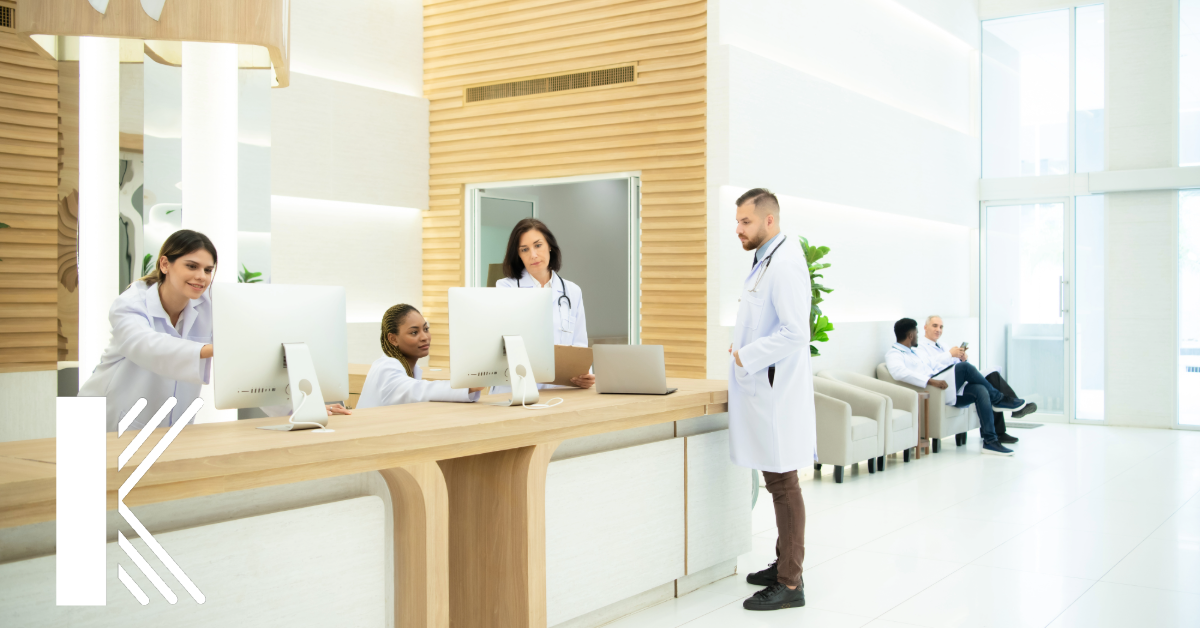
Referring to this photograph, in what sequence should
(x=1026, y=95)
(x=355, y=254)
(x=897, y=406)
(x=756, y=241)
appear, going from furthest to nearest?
(x=1026, y=95) → (x=897, y=406) → (x=355, y=254) → (x=756, y=241)

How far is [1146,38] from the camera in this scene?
35.4ft

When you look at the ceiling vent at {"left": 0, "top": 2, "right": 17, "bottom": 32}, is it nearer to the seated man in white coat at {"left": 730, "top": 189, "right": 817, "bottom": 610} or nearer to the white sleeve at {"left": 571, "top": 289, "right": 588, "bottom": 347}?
the white sleeve at {"left": 571, "top": 289, "right": 588, "bottom": 347}

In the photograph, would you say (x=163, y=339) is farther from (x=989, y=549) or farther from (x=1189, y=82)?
(x=1189, y=82)

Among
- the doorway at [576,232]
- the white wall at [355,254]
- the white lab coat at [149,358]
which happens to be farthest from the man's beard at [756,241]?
the white wall at [355,254]

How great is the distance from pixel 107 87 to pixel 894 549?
4.84 m

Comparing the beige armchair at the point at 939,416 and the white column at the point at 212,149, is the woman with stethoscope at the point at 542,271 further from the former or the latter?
the beige armchair at the point at 939,416

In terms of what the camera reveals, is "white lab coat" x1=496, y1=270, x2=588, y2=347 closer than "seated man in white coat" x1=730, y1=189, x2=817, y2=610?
No

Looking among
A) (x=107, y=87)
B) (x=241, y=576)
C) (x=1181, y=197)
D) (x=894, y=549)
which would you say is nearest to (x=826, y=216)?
(x=894, y=549)

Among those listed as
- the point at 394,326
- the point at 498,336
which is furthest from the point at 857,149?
the point at 498,336

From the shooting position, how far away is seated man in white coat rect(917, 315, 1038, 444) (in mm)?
9133

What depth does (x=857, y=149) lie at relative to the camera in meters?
8.96

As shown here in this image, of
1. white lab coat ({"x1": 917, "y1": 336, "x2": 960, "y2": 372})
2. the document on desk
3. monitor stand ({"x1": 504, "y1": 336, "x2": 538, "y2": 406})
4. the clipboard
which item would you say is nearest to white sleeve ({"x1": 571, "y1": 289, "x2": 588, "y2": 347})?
the clipboard

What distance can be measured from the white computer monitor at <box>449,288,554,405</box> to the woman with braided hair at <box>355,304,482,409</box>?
0.37 metres

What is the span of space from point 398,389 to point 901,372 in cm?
613
